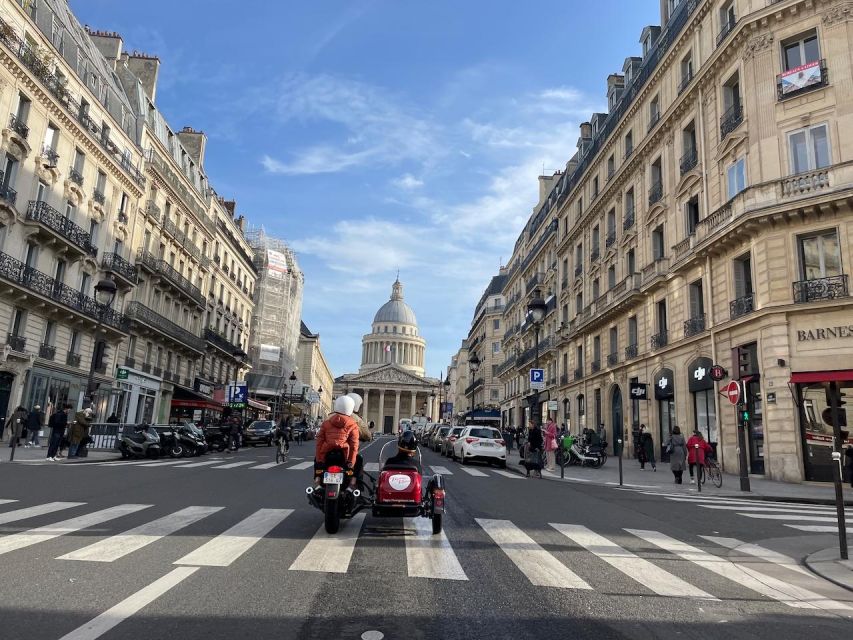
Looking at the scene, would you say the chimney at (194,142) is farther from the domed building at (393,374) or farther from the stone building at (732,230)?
the domed building at (393,374)

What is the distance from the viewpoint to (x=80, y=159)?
27.2 m

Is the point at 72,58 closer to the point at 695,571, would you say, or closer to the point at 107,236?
the point at 107,236

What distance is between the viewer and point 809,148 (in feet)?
59.7

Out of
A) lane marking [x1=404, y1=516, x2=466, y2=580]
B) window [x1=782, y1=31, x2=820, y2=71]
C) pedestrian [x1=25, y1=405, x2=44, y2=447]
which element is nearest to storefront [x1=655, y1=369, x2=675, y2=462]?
window [x1=782, y1=31, x2=820, y2=71]

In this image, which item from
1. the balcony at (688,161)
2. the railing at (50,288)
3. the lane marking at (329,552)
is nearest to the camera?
the lane marking at (329,552)

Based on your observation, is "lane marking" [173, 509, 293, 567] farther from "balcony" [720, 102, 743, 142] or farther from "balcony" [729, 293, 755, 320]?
"balcony" [720, 102, 743, 142]

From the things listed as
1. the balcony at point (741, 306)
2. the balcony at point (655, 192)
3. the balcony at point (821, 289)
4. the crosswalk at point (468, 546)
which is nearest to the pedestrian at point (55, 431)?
the crosswalk at point (468, 546)

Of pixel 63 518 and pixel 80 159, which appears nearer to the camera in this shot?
pixel 63 518

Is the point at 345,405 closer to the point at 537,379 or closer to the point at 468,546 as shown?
the point at 468,546

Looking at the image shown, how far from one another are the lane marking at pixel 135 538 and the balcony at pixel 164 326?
27.8m

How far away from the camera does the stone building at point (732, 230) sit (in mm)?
17203

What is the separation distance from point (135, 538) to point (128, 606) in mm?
2341

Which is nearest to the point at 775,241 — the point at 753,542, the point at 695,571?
the point at 753,542

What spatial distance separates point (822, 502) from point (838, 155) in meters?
10.3
